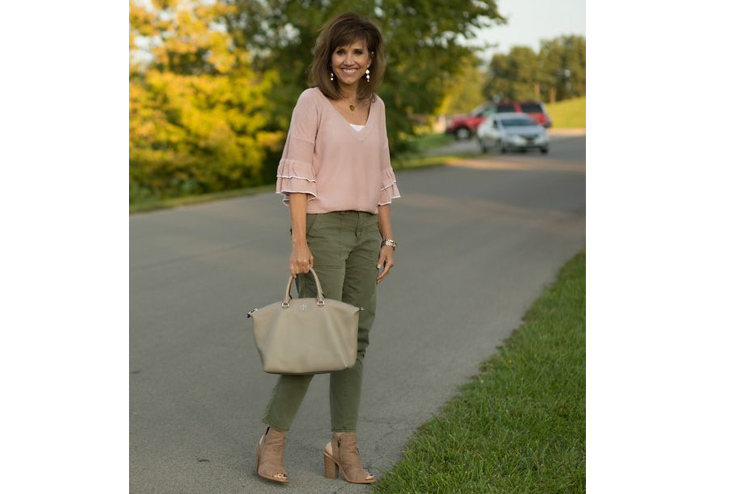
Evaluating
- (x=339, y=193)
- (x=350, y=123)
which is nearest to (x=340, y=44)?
(x=350, y=123)

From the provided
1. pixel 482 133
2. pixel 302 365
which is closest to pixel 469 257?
pixel 302 365

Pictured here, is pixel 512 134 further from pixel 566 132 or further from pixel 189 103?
pixel 566 132

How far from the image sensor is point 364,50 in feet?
13.7

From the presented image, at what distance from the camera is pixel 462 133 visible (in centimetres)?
5103

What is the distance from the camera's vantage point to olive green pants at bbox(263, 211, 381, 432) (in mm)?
4227

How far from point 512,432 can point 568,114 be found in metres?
55.3

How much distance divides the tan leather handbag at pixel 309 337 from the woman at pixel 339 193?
0.49 feet

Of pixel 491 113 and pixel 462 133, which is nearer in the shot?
pixel 491 113

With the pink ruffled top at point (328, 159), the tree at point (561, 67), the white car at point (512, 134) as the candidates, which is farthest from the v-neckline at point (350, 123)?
the tree at point (561, 67)

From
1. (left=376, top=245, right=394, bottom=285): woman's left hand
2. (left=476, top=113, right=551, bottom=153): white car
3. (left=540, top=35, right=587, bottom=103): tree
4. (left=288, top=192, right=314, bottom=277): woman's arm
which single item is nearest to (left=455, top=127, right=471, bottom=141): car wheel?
(left=540, top=35, right=587, bottom=103): tree

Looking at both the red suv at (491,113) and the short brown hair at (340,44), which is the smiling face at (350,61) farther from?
the red suv at (491,113)
